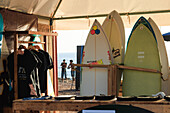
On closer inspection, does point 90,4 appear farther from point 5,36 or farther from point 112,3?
Answer: point 5,36

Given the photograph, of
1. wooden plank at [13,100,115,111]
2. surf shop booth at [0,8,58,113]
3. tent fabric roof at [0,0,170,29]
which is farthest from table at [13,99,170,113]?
tent fabric roof at [0,0,170,29]

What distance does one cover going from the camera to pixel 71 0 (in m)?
5.03

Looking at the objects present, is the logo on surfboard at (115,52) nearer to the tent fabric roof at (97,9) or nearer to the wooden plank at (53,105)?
the tent fabric roof at (97,9)

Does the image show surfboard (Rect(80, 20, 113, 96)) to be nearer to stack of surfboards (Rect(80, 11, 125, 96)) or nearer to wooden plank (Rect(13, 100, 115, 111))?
stack of surfboards (Rect(80, 11, 125, 96))

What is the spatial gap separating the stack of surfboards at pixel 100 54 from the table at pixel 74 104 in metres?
2.02

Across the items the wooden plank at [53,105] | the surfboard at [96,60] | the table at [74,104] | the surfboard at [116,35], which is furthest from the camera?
the surfboard at [116,35]

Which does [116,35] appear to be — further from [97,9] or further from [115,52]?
[97,9]

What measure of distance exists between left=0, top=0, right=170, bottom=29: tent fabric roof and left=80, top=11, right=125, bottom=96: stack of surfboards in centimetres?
42

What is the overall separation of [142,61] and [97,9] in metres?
1.36

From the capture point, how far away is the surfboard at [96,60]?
4258 millimetres

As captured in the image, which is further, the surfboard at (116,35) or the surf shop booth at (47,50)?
the surfboard at (116,35)

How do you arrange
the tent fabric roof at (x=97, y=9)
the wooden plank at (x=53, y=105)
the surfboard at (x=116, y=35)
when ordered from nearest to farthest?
the wooden plank at (x=53, y=105)
the surfboard at (x=116, y=35)
the tent fabric roof at (x=97, y=9)

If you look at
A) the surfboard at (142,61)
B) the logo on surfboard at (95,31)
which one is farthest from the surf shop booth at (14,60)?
the surfboard at (142,61)

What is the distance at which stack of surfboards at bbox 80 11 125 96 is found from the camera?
427 centimetres
